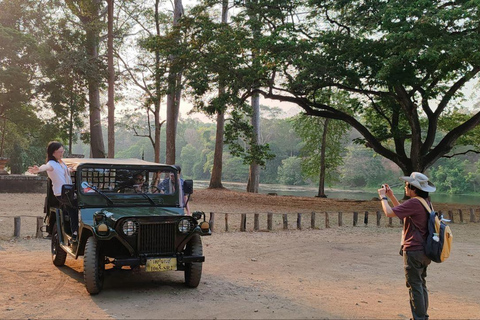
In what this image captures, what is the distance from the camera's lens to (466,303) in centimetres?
635

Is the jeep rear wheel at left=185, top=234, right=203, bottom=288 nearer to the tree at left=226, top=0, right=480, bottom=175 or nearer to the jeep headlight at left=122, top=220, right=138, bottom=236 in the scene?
the jeep headlight at left=122, top=220, right=138, bottom=236

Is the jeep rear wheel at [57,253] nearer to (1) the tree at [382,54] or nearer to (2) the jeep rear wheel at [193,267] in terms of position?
(2) the jeep rear wheel at [193,267]

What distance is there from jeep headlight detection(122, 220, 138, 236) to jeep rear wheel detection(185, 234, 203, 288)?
0.87 meters

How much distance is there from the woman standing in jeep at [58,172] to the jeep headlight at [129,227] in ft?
4.52

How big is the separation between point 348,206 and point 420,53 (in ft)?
33.3

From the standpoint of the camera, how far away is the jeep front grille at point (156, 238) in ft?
20.3

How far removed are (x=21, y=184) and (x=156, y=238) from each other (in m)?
20.0

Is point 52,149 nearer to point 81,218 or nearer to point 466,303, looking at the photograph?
point 81,218

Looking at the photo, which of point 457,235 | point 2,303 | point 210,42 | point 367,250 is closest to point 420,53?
point 457,235

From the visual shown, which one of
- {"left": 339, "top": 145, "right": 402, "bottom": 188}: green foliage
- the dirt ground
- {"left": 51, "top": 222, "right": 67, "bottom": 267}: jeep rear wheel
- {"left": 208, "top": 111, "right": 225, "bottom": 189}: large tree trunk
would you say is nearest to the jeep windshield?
the dirt ground

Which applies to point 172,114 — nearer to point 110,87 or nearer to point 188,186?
point 110,87

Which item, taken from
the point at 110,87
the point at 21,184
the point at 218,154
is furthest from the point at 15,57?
the point at 218,154

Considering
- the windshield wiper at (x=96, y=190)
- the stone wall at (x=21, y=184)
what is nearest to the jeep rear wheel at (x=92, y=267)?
the windshield wiper at (x=96, y=190)

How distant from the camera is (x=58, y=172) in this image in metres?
7.41
